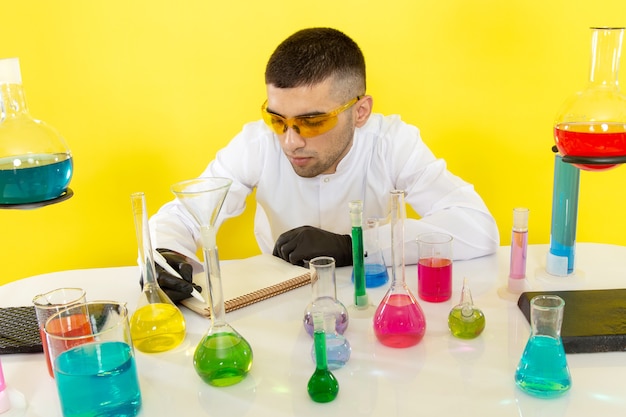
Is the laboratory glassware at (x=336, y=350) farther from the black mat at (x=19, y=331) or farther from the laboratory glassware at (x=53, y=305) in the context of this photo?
the black mat at (x=19, y=331)

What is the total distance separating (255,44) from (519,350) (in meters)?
1.60

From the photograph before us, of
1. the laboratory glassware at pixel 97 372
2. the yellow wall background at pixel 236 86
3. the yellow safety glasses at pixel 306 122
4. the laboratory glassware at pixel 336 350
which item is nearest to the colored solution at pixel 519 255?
the laboratory glassware at pixel 336 350

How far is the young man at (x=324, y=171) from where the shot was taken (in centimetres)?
168

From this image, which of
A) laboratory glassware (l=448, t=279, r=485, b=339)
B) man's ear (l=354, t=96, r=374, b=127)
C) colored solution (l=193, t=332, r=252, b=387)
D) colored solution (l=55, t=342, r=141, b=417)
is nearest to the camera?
colored solution (l=55, t=342, r=141, b=417)

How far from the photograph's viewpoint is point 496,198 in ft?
8.38

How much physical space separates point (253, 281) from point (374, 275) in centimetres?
30

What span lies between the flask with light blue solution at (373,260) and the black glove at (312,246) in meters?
0.13

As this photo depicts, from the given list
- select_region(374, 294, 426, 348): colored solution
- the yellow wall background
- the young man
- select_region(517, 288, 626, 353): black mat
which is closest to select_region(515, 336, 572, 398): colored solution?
select_region(517, 288, 626, 353): black mat

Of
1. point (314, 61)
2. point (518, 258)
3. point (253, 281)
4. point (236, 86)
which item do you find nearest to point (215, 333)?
point (253, 281)

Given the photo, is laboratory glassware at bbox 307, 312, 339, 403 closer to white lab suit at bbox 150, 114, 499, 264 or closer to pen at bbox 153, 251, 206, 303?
pen at bbox 153, 251, 206, 303

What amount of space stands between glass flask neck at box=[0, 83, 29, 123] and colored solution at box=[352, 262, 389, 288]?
32.6 inches

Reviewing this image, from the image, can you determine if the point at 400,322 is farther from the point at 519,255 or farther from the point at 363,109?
the point at 363,109

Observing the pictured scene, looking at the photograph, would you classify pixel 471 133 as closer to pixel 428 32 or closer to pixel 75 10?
pixel 428 32

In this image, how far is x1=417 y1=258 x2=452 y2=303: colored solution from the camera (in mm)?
1388
